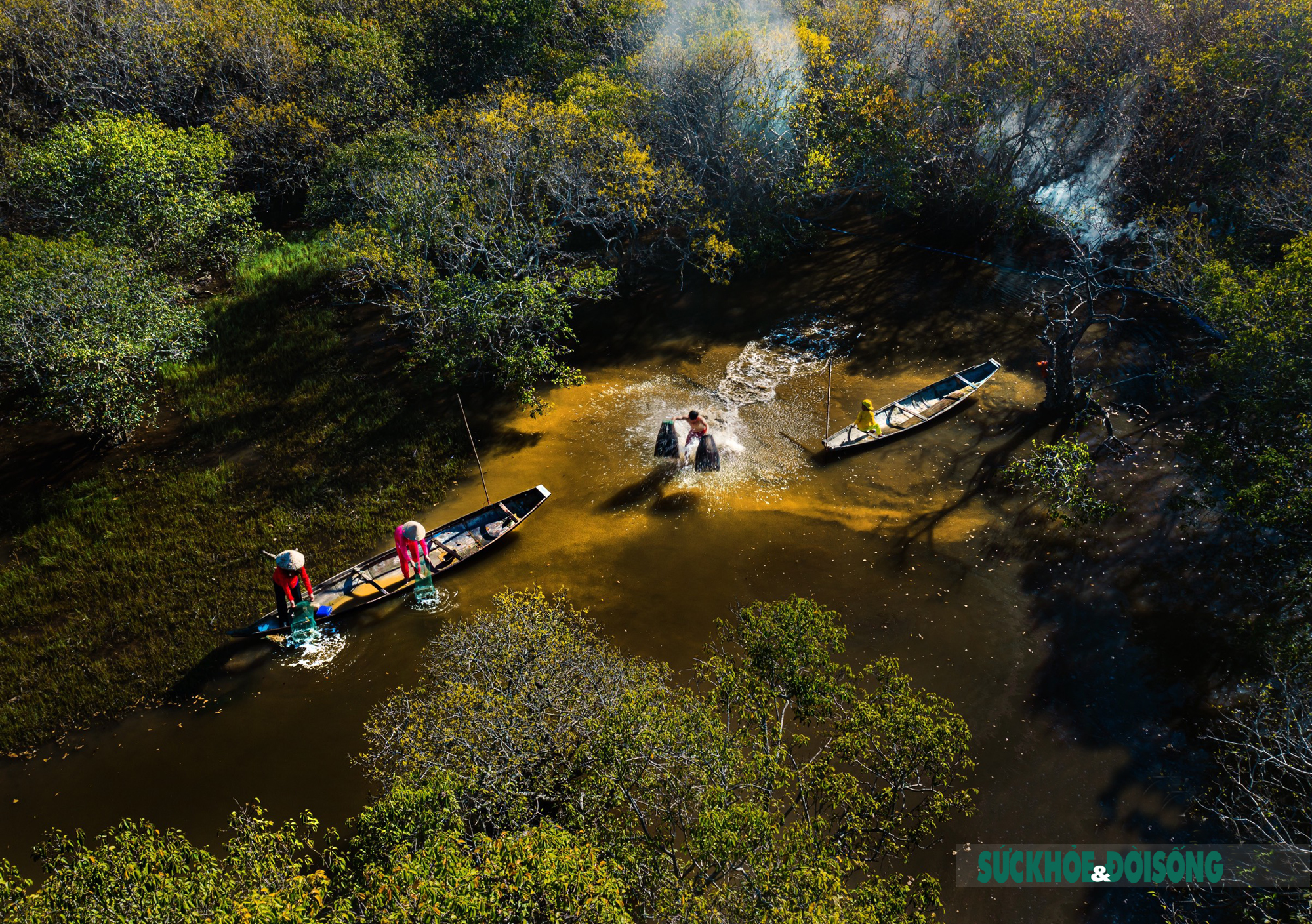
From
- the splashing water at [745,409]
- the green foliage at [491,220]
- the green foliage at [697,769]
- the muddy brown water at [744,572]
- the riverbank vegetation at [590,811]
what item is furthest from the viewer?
the green foliage at [491,220]

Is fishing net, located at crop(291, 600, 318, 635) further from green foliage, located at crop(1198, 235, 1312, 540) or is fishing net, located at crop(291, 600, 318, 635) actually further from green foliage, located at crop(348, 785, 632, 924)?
green foliage, located at crop(1198, 235, 1312, 540)

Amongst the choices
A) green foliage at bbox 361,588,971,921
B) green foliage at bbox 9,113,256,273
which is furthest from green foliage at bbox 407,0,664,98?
green foliage at bbox 361,588,971,921

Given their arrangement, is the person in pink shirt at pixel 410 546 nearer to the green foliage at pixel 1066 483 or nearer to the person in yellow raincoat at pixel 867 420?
the person in yellow raincoat at pixel 867 420

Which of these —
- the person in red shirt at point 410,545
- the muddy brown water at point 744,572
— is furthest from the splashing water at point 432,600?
the person in red shirt at point 410,545

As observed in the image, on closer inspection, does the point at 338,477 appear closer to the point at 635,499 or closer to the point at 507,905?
the point at 635,499

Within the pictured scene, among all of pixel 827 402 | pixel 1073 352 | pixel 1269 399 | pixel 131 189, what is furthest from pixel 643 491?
pixel 131 189

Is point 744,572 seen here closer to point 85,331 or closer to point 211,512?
point 211,512
